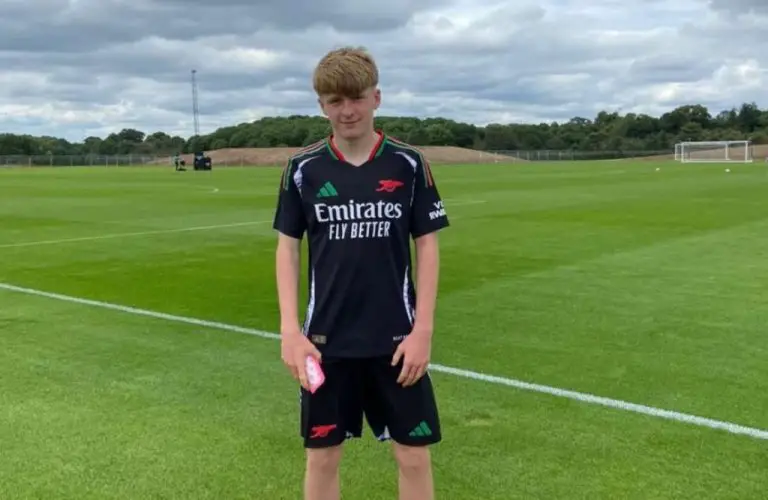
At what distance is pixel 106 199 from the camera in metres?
27.7

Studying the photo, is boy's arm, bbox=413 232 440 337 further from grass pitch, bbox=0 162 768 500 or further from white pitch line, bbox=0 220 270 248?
white pitch line, bbox=0 220 270 248

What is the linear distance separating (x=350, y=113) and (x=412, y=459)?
140 centimetres

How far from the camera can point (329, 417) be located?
3.46 m

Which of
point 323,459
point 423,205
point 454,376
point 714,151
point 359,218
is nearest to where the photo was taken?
point 359,218

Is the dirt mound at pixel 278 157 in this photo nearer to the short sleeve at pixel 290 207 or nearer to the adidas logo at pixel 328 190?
the short sleeve at pixel 290 207

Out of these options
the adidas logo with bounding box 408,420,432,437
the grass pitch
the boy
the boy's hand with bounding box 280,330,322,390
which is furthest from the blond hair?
the grass pitch

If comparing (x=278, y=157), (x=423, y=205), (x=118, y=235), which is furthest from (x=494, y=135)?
(x=423, y=205)

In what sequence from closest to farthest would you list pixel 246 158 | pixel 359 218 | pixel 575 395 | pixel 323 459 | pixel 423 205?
pixel 359 218
pixel 423 205
pixel 323 459
pixel 575 395
pixel 246 158

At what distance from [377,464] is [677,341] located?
369 centimetres

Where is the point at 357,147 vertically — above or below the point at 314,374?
above

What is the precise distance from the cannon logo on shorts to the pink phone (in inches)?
19.2

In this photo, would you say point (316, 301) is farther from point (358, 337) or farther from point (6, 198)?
point (6, 198)

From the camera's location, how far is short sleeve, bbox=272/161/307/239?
3.42 meters

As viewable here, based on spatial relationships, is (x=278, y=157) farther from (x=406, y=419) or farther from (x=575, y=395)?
(x=406, y=419)
